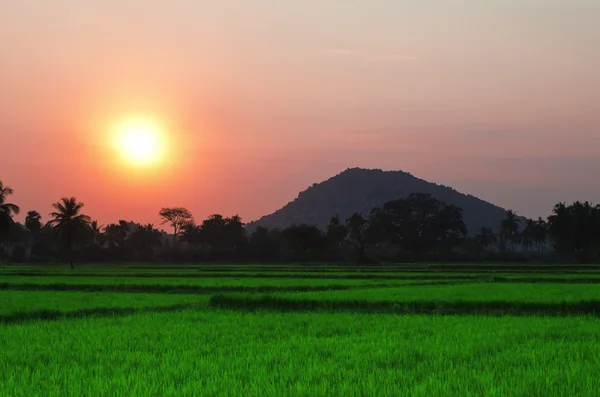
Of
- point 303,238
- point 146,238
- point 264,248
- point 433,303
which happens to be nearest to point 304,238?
point 303,238

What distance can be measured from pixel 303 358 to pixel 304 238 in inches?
3050

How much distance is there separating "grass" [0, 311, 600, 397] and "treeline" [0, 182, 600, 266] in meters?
55.4

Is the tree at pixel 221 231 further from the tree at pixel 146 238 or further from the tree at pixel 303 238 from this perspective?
the tree at pixel 303 238

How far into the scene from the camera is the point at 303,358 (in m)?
9.10

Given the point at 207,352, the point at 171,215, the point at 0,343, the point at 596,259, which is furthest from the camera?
the point at 171,215

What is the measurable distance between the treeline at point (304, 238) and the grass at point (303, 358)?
55.4 m

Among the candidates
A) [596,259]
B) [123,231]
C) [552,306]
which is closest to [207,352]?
[552,306]

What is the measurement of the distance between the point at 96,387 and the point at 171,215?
120 meters

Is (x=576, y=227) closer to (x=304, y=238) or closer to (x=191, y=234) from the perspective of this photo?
(x=304, y=238)

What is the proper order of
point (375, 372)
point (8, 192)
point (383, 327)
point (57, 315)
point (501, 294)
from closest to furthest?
point (375, 372) < point (383, 327) < point (57, 315) < point (501, 294) < point (8, 192)

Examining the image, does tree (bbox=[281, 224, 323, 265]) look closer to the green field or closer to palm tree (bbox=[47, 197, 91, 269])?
palm tree (bbox=[47, 197, 91, 269])

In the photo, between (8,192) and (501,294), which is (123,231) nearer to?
(8,192)

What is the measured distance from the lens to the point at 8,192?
60.7 metres

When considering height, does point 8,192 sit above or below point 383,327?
above
